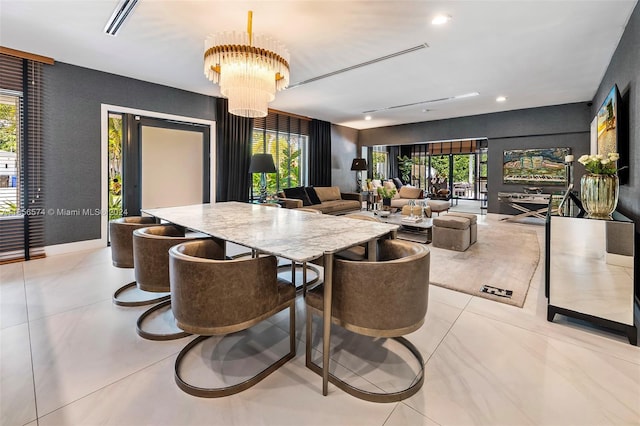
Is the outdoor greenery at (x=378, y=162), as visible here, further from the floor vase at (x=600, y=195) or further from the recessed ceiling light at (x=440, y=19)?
the floor vase at (x=600, y=195)

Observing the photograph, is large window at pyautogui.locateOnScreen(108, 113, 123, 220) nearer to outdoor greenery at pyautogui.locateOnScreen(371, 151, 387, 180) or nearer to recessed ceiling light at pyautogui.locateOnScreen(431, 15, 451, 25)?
recessed ceiling light at pyautogui.locateOnScreen(431, 15, 451, 25)

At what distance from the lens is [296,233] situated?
6.32 feet

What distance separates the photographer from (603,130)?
3881mm

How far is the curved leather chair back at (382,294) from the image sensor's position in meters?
1.43

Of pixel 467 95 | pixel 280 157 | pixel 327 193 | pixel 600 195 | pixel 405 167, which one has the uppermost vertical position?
pixel 467 95

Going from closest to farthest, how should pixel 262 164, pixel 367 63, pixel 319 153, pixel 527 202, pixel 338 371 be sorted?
1. pixel 338 371
2. pixel 367 63
3. pixel 262 164
4. pixel 527 202
5. pixel 319 153

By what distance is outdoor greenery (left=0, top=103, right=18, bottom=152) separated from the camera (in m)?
3.79

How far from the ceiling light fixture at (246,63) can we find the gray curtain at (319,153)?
543 centimetres

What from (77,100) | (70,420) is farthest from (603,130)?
(77,100)

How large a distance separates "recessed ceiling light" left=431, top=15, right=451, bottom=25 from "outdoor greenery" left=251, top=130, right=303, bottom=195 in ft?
14.5

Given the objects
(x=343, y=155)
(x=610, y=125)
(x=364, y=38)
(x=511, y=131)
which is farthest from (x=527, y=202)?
(x=364, y=38)

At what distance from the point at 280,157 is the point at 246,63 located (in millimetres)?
5030

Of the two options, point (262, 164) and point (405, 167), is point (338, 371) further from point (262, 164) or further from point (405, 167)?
point (405, 167)

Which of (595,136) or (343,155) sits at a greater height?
(343,155)
